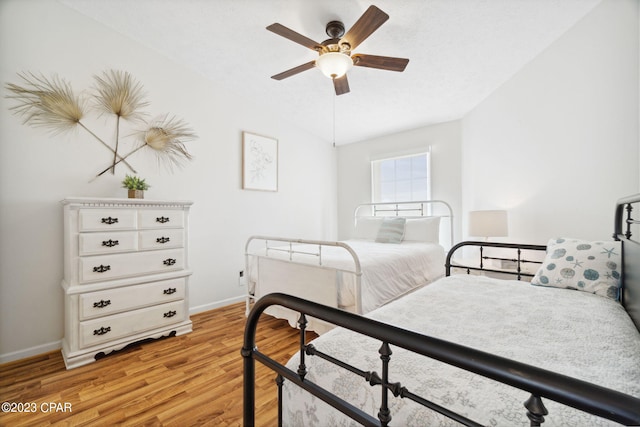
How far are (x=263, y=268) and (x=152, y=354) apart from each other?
3.56 ft

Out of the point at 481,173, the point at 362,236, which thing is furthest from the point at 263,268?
the point at 481,173

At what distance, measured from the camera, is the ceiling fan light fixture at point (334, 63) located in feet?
6.20

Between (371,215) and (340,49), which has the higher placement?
(340,49)

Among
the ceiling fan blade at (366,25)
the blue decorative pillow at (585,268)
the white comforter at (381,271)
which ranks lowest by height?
the white comforter at (381,271)

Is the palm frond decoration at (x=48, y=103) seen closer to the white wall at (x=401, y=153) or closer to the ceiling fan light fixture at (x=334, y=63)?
the ceiling fan light fixture at (x=334, y=63)

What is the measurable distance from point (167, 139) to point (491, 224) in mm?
3385

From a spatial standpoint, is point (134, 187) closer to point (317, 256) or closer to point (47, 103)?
point (47, 103)

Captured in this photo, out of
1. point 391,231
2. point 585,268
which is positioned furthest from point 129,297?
point 585,268

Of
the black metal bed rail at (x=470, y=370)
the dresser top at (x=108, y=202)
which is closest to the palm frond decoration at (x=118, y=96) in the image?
the dresser top at (x=108, y=202)

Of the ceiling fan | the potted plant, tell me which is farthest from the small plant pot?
the ceiling fan

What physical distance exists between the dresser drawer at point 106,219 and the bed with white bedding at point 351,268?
100 cm

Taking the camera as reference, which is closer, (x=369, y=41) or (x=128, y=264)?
(x=128, y=264)

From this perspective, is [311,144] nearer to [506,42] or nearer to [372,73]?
[372,73]

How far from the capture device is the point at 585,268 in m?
1.54
